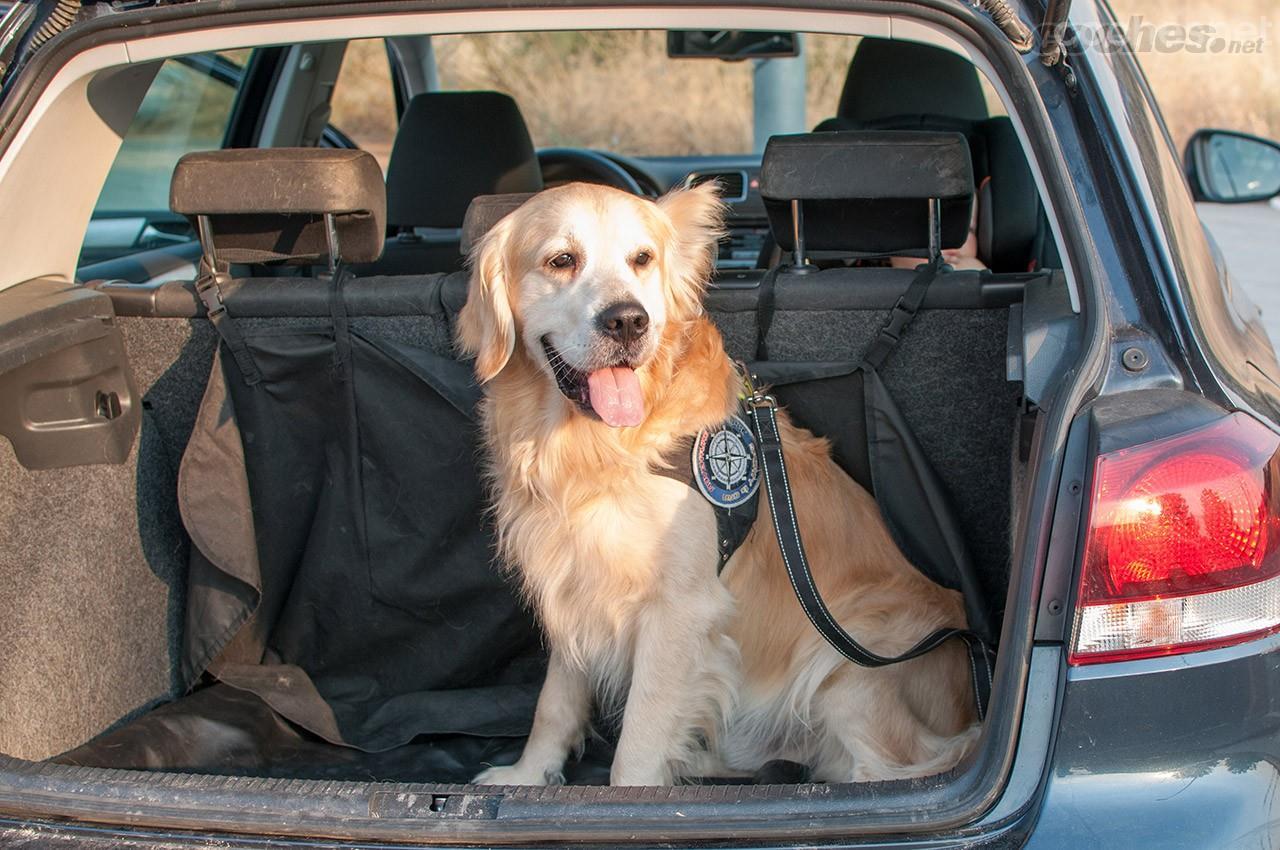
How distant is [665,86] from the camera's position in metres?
22.0

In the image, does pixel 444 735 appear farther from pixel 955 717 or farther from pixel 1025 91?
pixel 1025 91

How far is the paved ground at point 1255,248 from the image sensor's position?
29.2ft

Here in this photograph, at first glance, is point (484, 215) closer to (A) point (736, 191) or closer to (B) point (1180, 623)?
(B) point (1180, 623)

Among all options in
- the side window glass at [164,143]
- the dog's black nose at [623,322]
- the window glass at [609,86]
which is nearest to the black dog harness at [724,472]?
the dog's black nose at [623,322]

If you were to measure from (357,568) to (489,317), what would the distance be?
794 millimetres

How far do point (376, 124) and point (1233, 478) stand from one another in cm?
1708

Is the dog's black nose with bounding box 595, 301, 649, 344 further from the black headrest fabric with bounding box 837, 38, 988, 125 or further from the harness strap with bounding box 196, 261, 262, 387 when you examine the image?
the black headrest fabric with bounding box 837, 38, 988, 125

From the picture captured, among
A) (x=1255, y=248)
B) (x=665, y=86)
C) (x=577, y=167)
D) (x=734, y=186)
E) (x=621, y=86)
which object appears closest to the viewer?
(x=577, y=167)

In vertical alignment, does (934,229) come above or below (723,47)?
below

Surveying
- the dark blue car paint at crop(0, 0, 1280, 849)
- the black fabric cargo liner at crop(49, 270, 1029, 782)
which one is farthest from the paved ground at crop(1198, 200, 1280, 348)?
the dark blue car paint at crop(0, 0, 1280, 849)

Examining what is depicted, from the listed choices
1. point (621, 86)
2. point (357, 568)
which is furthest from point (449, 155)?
point (621, 86)

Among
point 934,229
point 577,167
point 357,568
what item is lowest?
point 357,568

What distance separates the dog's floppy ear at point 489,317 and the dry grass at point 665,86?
16.8 metres

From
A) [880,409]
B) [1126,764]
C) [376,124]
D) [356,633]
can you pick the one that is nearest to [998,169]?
[880,409]
